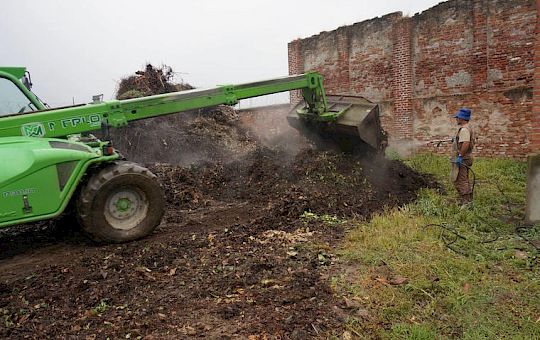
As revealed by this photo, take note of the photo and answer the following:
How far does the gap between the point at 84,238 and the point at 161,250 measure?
1.49m

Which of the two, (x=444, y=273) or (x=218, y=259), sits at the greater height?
(x=218, y=259)

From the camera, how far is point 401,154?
11.9 meters

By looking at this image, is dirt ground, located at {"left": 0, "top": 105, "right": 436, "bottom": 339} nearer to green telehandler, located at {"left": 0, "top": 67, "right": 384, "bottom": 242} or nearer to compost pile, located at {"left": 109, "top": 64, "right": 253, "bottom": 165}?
green telehandler, located at {"left": 0, "top": 67, "right": 384, "bottom": 242}

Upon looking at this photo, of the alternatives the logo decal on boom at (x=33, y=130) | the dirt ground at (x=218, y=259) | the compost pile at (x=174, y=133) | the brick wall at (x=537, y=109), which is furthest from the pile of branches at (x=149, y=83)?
the brick wall at (x=537, y=109)

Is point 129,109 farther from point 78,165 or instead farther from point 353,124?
point 353,124

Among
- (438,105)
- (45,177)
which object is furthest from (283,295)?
(438,105)

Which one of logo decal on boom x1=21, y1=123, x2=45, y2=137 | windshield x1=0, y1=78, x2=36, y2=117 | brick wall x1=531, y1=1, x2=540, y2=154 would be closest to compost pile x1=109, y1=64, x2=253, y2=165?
windshield x1=0, y1=78, x2=36, y2=117

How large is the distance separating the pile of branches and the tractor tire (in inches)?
287

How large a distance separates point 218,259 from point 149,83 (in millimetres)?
9062

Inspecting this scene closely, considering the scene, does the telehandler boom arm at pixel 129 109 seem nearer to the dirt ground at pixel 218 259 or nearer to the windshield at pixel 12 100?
the windshield at pixel 12 100

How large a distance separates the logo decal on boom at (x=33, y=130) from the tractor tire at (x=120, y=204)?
94 cm

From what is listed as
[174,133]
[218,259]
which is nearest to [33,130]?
[218,259]

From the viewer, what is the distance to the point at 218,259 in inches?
185

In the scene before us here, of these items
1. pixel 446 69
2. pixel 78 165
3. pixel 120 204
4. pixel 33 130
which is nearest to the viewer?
pixel 78 165
